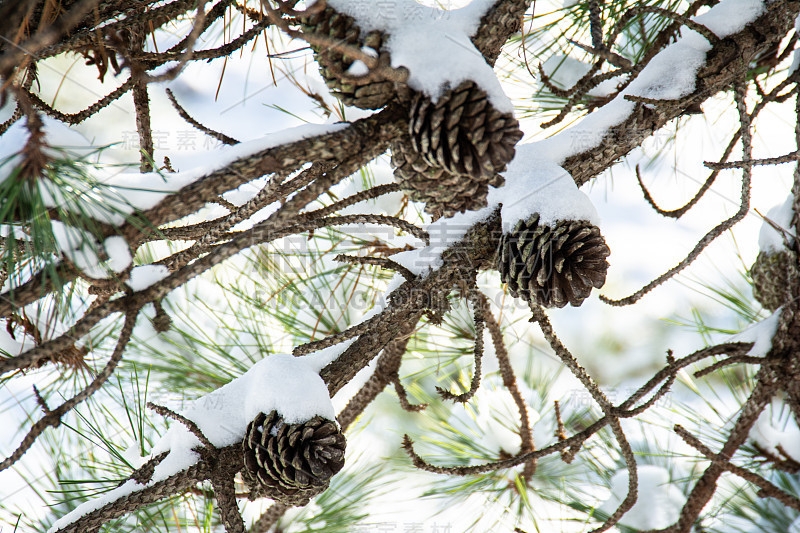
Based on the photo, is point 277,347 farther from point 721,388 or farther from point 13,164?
point 721,388

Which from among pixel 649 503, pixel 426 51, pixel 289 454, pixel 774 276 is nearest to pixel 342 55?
pixel 426 51

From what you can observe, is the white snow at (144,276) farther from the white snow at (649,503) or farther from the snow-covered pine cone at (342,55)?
the white snow at (649,503)

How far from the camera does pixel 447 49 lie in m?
0.48

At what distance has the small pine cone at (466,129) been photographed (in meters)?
0.46

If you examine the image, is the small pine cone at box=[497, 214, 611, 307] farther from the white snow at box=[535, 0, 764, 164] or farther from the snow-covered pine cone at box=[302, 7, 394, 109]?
the snow-covered pine cone at box=[302, 7, 394, 109]

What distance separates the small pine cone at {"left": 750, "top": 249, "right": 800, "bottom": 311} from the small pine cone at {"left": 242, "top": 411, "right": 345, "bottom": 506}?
0.80 meters

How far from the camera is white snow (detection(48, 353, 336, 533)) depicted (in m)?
0.60

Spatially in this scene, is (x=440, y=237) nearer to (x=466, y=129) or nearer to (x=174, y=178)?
(x=466, y=129)

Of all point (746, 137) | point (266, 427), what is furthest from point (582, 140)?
point (266, 427)

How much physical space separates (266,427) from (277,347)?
561 millimetres

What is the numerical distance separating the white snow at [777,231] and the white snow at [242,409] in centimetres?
81

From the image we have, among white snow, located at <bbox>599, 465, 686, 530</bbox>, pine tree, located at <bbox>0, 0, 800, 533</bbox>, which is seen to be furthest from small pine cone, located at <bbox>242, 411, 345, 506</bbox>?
white snow, located at <bbox>599, 465, 686, 530</bbox>

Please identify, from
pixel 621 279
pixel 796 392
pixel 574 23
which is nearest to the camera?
pixel 796 392

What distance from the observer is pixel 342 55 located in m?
0.46
